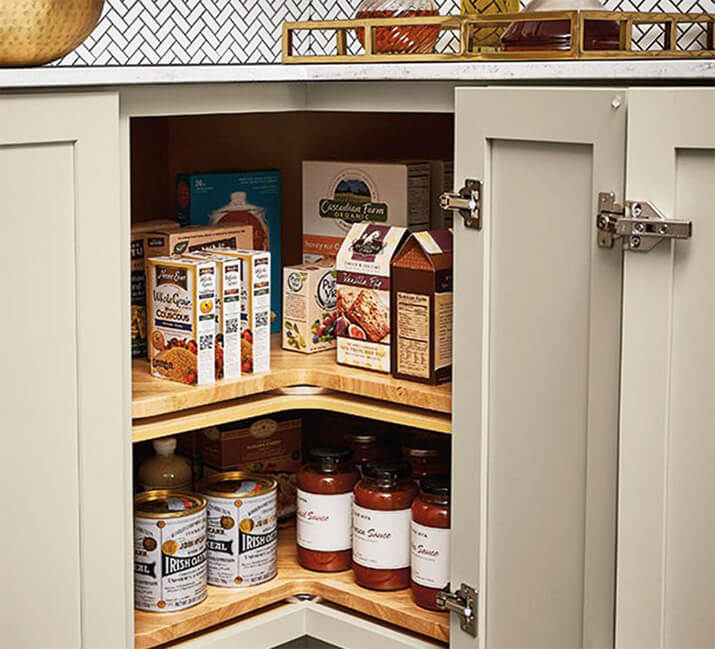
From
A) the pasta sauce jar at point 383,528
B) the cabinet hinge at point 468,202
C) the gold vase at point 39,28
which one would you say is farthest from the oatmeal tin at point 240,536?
the gold vase at point 39,28

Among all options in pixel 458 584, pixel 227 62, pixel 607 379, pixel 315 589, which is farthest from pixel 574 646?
pixel 227 62

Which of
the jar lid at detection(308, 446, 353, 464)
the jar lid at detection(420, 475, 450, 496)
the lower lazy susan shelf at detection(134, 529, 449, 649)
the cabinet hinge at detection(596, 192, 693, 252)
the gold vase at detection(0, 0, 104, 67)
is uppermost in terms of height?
the gold vase at detection(0, 0, 104, 67)

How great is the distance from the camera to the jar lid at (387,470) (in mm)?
1872

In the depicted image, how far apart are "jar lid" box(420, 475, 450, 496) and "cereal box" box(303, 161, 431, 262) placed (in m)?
0.42

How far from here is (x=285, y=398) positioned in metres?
1.88

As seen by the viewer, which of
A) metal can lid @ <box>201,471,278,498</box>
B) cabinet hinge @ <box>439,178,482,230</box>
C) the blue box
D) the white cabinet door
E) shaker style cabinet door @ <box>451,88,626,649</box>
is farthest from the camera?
the blue box

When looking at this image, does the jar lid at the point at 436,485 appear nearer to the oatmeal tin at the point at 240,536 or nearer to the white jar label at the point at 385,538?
the white jar label at the point at 385,538

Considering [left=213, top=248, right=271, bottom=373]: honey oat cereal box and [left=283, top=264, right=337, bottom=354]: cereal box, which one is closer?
[left=213, top=248, right=271, bottom=373]: honey oat cereal box

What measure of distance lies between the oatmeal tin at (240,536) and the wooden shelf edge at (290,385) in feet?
0.56

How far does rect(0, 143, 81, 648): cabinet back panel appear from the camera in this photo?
1.43m

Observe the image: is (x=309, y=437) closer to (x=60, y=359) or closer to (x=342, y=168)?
(x=342, y=168)

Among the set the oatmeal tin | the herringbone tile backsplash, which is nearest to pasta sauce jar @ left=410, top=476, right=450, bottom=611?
the oatmeal tin

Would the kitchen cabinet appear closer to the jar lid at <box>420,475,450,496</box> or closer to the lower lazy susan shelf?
the lower lazy susan shelf

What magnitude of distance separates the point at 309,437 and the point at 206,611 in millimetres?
572
